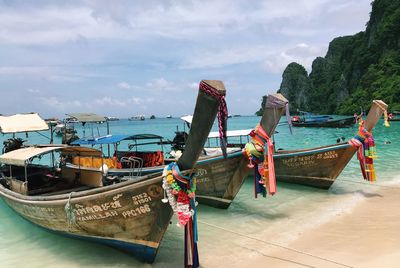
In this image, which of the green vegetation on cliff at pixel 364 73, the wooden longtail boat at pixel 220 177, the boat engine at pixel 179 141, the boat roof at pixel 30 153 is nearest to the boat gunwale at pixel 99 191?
the boat roof at pixel 30 153

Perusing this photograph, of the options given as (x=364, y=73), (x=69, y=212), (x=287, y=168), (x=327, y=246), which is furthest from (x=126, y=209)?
(x=364, y=73)

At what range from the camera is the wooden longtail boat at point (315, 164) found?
473 inches

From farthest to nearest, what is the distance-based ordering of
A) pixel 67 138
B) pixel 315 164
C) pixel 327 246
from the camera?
pixel 67 138, pixel 315 164, pixel 327 246

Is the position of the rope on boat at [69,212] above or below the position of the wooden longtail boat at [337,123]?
below

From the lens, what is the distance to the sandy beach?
21.8 ft

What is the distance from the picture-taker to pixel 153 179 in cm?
597

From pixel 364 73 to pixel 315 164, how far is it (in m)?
71.9

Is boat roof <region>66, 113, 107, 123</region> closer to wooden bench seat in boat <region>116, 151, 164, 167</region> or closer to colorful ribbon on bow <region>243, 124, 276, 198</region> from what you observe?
wooden bench seat in boat <region>116, 151, 164, 167</region>

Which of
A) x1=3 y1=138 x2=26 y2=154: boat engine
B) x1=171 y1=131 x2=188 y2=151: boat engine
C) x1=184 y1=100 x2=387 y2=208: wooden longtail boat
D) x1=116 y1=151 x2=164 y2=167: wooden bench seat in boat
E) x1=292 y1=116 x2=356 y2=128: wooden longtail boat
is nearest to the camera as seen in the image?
x1=184 y1=100 x2=387 y2=208: wooden longtail boat

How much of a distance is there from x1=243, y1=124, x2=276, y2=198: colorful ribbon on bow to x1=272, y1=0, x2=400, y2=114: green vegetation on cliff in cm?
5079

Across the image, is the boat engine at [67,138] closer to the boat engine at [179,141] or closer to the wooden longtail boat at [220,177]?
the boat engine at [179,141]

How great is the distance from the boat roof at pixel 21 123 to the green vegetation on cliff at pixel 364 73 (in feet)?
170

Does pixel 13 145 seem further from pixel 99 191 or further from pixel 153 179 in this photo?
pixel 153 179

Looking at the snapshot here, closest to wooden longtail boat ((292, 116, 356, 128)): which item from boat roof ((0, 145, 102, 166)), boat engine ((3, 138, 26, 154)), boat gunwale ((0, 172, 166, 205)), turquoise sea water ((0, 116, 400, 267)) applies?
turquoise sea water ((0, 116, 400, 267))
